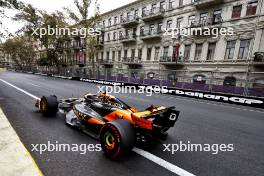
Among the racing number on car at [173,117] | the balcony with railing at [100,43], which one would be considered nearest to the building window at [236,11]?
Answer: the racing number on car at [173,117]

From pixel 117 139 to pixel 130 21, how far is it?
2585 cm

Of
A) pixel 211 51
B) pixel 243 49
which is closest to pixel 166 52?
pixel 211 51

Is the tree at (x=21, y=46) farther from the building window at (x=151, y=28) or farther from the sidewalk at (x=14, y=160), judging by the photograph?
the sidewalk at (x=14, y=160)

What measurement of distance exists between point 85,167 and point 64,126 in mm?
1786

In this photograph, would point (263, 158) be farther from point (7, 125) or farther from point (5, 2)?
point (5, 2)

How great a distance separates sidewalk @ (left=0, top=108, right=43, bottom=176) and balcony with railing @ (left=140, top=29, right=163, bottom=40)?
21.6 m

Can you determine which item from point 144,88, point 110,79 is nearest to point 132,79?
point 144,88

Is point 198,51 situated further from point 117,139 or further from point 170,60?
point 117,139

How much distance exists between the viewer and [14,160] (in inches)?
79.0

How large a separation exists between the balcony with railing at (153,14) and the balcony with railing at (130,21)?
168 centimetres

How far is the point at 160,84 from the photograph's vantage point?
48.0ft

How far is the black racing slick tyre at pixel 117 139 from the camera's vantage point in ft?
7.37

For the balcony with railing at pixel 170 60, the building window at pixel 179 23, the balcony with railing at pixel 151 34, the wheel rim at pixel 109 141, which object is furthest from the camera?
the balcony with railing at pixel 151 34

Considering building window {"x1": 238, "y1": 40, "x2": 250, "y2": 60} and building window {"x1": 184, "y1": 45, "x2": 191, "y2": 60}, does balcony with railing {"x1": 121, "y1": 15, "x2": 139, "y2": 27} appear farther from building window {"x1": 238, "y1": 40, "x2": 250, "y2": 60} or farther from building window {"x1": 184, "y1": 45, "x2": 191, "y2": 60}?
building window {"x1": 238, "y1": 40, "x2": 250, "y2": 60}
